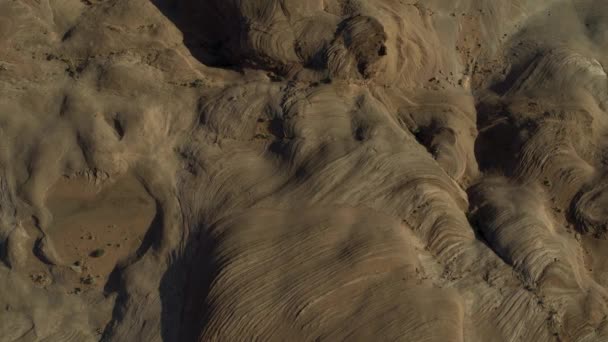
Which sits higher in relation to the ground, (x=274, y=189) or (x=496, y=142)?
A: (x=274, y=189)

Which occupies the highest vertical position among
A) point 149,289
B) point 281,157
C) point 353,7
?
point 353,7

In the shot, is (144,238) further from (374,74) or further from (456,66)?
(456,66)

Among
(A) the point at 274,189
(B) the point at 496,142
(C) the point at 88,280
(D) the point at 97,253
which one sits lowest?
(C) the point at 88,280

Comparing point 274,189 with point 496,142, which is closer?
point 274,189

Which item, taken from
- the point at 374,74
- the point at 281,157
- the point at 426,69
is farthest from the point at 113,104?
the point at 426,69

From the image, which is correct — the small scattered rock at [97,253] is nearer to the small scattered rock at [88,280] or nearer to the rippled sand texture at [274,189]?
the rippled sand texture at [274,189]

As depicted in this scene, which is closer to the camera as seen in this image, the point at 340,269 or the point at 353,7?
the point at 340,269

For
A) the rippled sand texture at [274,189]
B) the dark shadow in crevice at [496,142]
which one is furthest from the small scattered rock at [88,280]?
the dark shadow in crevice at [496,142]

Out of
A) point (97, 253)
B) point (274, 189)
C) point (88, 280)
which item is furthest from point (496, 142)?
point (88, 280)

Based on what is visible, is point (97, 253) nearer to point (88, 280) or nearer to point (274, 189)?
point (88, 280)
